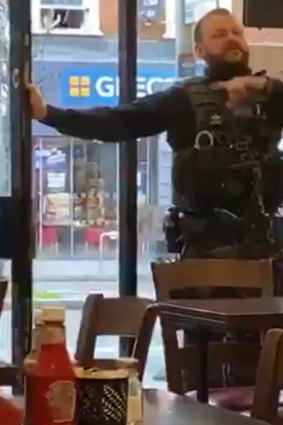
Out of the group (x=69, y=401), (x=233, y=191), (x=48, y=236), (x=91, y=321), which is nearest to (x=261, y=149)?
(x=233, y=191)

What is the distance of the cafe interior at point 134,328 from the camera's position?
1.52 metres

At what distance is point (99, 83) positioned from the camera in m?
5.07

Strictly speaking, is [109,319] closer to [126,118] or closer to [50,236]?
[126,118]

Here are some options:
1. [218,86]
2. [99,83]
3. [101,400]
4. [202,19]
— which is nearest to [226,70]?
[218,86]

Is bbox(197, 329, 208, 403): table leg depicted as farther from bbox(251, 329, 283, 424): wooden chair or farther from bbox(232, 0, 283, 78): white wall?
bbox(232, 0, 283, 78): white wall

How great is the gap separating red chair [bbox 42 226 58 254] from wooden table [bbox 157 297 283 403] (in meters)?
1.83

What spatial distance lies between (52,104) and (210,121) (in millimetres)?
766

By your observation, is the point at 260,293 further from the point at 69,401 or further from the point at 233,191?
the point at 69,401

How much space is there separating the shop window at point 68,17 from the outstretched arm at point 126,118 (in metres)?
0.50

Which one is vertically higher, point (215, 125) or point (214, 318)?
point (215, 125)

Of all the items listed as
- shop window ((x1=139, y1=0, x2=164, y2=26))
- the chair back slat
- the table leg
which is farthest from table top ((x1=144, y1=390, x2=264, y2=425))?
shop window ((x1=139, y1=0, x2=164, y2=26))

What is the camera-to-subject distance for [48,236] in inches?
196

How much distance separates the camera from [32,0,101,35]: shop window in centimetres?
488

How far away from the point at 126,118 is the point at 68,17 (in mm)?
681
